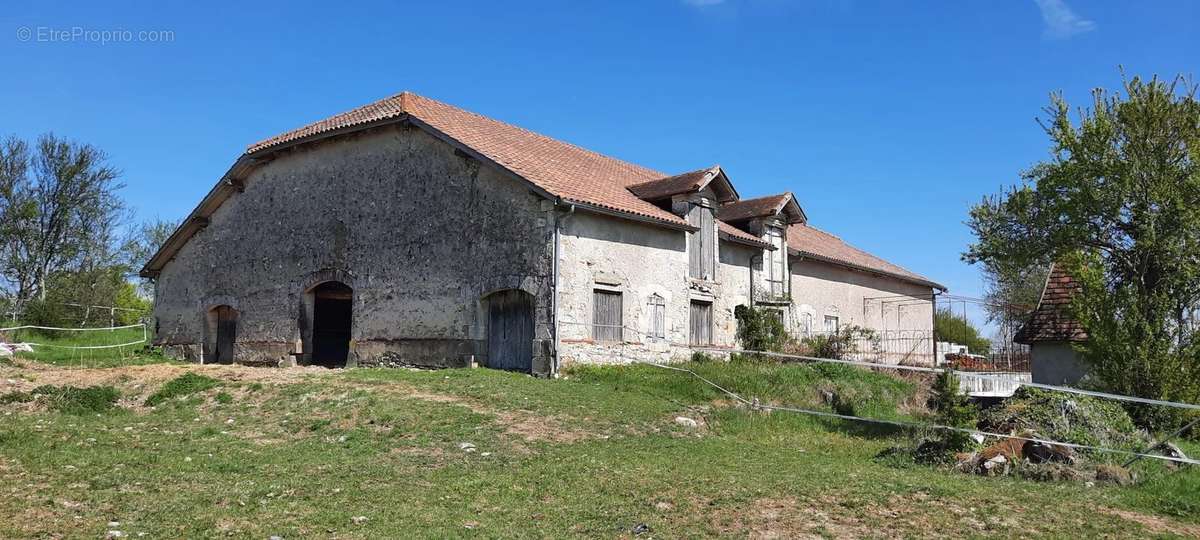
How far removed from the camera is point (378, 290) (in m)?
19.8

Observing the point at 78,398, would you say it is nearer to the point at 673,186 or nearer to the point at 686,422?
the point at 686,422

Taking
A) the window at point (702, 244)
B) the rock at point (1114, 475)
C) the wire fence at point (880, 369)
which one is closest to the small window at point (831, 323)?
the wire fence at point (880, 369)

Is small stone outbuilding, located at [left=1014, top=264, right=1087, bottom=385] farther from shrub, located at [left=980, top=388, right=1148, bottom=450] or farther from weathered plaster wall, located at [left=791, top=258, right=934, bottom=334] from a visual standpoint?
shrub, located at [left=980, top=388, right=1148, bottom=450]

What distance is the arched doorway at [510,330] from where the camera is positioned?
17906 millimetres

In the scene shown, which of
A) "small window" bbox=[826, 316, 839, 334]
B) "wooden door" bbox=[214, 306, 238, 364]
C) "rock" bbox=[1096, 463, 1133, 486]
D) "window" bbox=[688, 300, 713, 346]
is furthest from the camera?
"small window" bbox=[826, 316, 839, 334]

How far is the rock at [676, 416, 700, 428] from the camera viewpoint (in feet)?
45.4

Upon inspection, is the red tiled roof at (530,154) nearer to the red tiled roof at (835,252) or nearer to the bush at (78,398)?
the red tiled roof at (835,252)

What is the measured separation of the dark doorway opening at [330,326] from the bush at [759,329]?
1033cm

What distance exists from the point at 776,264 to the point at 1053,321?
288 inches

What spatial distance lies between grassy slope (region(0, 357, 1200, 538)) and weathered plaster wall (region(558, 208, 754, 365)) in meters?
2.87

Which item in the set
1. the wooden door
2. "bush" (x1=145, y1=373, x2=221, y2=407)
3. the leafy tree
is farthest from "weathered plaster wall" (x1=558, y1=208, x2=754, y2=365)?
the leafy tree

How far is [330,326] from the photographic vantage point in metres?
22.8

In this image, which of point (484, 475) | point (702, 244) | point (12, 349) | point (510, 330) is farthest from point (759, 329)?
point (12, 349)

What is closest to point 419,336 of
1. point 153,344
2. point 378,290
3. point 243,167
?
point 378,290
